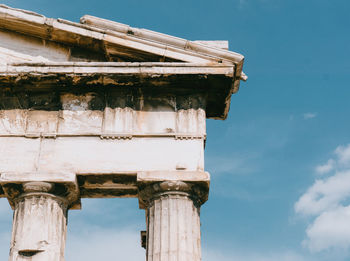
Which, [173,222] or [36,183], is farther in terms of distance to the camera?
[36,183]

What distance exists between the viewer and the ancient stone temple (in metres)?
13.2

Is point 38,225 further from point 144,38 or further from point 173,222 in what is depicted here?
point 144,38

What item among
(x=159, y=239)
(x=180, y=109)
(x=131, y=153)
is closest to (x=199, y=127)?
(x=180, y=109)

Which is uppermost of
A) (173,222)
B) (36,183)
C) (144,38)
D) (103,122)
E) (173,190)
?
(144,38)

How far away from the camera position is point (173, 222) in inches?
515

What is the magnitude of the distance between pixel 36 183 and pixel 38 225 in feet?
2.62

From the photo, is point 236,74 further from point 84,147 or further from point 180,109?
point 84,147

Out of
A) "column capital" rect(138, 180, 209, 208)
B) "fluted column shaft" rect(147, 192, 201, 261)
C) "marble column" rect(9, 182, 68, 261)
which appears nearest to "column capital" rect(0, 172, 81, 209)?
"marble column" rect(9, 182, 68, 261)

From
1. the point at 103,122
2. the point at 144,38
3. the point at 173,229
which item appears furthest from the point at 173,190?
the point at 144,38

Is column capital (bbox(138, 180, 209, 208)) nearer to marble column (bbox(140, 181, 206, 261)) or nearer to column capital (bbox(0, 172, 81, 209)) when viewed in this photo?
marble column (bbox(140, 181, 206, 261))

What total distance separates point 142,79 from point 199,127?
57.7 inches

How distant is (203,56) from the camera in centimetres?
1418

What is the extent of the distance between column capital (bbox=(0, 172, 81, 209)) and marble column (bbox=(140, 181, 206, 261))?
144 centimetres

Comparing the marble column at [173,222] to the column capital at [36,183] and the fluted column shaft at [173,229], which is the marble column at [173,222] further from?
the column capital at [36,183]
